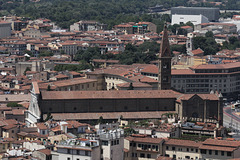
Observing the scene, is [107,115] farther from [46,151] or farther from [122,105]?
[46,151]

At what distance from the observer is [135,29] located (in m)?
191

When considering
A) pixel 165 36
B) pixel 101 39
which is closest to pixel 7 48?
pixel 101 39

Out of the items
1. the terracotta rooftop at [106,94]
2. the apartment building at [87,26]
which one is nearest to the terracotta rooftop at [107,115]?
the terracotta rooftop at [106,94]

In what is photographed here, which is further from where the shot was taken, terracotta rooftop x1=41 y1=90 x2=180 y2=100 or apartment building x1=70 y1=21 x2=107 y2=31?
apartment building x1=70 y1=21 x2=107 y2=31

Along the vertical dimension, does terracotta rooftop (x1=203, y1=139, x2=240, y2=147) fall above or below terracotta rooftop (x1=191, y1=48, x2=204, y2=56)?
above

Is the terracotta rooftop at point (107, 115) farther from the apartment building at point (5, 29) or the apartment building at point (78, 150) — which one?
the apartment building at point (5, 29)

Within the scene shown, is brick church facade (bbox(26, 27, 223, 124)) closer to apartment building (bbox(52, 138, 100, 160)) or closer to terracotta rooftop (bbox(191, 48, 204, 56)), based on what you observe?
apartment building (bbox(52, 138, 100, 160))

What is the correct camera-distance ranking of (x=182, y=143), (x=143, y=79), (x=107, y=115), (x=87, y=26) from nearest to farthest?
(x=182, y=143), (x=107, y=115), (x=143, y=79), (x=87, y=26)

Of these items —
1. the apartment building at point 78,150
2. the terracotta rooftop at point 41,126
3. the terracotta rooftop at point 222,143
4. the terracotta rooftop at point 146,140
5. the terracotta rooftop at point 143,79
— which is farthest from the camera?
the terracotta rooftop at point 143,79

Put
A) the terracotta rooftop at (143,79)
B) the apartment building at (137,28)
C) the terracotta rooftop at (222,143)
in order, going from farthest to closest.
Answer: the apartment building at (137,28) < the terracotta rooftop at (143,79) < the terracotta rooftop at (222,143)

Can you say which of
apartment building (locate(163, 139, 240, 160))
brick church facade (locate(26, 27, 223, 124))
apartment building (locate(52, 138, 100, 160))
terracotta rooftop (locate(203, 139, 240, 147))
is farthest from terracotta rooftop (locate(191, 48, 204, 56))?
apartment building (locate(52, 138, 100, 160))

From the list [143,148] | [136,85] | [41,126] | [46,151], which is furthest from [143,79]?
[46,151]

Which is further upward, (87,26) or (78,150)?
(78,150)

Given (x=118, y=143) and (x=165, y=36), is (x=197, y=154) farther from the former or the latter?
(x=165, y=36)
